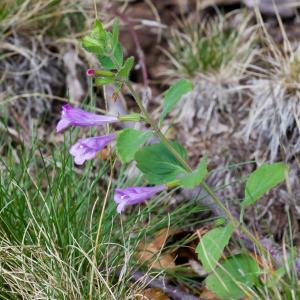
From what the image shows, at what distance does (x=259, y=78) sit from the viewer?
2.99m

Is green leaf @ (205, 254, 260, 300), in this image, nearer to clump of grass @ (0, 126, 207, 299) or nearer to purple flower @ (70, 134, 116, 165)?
clump of grass @ (0, 126, 207, 299)

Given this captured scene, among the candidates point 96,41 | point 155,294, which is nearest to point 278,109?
point 155,294

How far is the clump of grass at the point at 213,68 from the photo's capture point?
3.01 meters

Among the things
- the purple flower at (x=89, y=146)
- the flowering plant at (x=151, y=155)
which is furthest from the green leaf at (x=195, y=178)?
the purple flower at (x=89, y=146)

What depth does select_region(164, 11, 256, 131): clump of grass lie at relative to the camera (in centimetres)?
301

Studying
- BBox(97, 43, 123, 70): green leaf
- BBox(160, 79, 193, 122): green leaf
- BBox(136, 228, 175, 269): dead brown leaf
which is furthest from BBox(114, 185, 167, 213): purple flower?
BBox(136, 228, 175, 269): dead brown leaf

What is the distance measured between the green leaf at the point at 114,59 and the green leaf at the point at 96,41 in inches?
1.4

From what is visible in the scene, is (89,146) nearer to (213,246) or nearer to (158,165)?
(158,165)

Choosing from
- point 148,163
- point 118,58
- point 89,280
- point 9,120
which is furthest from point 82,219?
point 9,120

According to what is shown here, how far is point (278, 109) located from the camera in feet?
8.90

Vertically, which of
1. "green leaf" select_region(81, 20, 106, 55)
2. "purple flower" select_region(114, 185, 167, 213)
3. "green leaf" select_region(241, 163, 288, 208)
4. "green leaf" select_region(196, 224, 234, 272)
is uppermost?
"green leaf" select_region(81, 20, 106, 55)

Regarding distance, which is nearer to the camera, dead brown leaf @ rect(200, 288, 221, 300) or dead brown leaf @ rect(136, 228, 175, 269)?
dead brown leaf @ rect(200, 288, 221, 300)

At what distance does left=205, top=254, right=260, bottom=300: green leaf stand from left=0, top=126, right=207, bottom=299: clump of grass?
0.92 feet

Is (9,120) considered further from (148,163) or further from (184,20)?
(148,163)
